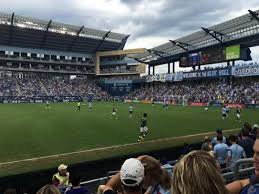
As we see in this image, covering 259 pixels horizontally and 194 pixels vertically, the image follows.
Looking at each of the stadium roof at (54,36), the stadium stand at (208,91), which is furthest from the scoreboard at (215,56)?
the stadium roof at (54,36)

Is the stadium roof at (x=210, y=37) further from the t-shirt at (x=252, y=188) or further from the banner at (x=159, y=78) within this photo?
the t-shirt at (x=252, y=188)

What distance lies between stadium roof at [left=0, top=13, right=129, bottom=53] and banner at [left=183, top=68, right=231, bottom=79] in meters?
39.4

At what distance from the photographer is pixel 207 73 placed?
77062 millimetres

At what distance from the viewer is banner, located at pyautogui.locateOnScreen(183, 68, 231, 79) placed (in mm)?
71500

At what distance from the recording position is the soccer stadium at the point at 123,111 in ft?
13.7

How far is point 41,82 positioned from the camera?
104062mm

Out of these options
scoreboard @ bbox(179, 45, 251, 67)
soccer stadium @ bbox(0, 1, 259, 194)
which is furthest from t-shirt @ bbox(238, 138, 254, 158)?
scoreboard @ bbox(179, 45, 251, 67)

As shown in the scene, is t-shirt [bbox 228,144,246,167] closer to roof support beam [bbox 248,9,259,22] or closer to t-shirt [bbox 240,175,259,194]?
t-shirt [bbox 240,175,259,194]

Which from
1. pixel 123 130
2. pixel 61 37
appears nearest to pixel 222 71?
pixel 123 130

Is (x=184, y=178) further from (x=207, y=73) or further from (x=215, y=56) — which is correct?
(x=215, y=56)

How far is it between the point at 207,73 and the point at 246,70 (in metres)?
12.1

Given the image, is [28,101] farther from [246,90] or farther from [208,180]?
[208,180]

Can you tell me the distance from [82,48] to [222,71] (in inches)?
2295

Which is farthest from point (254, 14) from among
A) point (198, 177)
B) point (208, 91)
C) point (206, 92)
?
point (198, 177)
